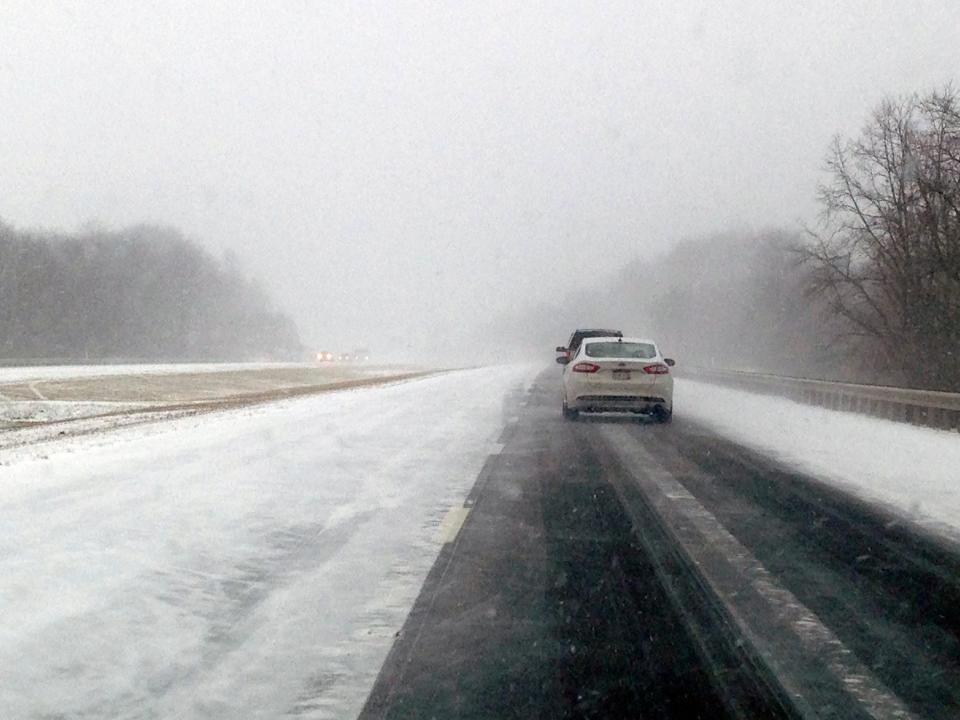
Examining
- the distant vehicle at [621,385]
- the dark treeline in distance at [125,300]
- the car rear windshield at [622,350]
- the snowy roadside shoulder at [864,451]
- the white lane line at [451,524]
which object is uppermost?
the dark treeline in distance at [125,300]

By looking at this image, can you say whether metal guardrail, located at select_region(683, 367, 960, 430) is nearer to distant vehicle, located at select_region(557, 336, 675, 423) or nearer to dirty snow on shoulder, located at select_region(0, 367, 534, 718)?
distant vehicle, located at select_region(557, 336, 675, 423)

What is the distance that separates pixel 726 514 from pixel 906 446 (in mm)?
7910

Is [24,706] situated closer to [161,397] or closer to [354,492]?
[354,492]

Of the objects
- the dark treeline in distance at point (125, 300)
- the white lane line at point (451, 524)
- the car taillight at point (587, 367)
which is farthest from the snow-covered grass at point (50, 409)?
the dark treeline in distance at point (125, 300)

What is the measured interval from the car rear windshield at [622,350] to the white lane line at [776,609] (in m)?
8.49

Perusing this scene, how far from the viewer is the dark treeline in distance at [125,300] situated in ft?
270

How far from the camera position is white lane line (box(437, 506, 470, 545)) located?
695 centimetres

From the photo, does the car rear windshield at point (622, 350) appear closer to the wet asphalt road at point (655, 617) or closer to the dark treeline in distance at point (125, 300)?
the wet asphalt road at point (655, 617)

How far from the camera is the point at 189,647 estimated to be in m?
4.40

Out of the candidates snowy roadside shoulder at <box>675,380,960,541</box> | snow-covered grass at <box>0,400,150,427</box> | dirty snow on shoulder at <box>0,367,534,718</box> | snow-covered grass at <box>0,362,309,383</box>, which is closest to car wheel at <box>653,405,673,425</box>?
snowy roadside shoulder at <box>675,380,960,541</box>

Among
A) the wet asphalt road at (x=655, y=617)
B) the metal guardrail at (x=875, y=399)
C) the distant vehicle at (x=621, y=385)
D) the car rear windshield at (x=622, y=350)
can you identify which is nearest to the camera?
the wet asphalt road at (x=655, y=617)

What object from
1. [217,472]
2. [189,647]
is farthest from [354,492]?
[189,647]

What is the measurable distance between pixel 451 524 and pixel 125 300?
313 feet

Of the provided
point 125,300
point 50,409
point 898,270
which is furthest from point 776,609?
point 125,300
